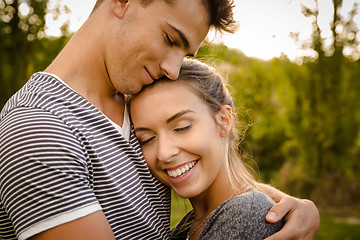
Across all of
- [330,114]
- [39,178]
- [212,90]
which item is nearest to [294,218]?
[212,90]

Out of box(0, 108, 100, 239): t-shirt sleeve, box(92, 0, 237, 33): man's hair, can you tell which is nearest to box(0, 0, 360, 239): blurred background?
box(92, 0, 237, 33): man's hair

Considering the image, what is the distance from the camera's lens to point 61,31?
17.9 ft

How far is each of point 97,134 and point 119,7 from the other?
2.42 ft

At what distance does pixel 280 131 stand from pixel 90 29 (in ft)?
22.0

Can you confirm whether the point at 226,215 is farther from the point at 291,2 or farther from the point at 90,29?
the point at 291,2

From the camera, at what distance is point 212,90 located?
226cm

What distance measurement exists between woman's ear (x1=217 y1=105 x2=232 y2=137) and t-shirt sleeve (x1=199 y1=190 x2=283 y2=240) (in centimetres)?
49

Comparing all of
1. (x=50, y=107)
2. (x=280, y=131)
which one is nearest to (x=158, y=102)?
(x=50, y=107)

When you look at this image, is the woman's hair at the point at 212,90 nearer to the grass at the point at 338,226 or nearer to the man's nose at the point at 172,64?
the man's nose at the point at 172,64

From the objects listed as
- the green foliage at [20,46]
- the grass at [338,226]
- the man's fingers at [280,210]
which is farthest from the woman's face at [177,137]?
the green foliage at [20,46]

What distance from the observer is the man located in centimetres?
130

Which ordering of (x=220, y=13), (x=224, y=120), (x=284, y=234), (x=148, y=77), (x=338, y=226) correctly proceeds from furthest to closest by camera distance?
1. (x=338, y=226)
2. (x=224, y=120)
3. (x=220, y=13)
4. (x=148, y=77)
5. (x=284, y=234)

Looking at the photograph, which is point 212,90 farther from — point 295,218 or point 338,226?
point 338,226

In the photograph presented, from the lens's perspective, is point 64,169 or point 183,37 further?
point 183,37
